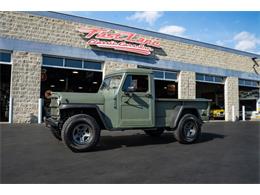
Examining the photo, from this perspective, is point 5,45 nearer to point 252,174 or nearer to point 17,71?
point 17,71

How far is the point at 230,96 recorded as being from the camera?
2450 cm

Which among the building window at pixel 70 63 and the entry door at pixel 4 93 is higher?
the building window at pixel 70 63

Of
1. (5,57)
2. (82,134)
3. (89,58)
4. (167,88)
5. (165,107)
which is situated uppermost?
(89,58)

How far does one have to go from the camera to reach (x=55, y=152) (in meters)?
6.73

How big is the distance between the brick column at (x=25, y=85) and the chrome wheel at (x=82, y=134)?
28.3ft

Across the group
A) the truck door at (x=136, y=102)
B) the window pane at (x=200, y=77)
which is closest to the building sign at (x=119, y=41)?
the window pane at (x=200, y=77)

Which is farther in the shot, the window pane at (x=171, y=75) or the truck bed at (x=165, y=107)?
the window pane at (x=171, y=75)

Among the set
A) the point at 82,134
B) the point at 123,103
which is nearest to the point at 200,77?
the point at 123,103

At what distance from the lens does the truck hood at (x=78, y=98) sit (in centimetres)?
689

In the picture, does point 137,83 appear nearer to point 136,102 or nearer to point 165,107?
point 136,102

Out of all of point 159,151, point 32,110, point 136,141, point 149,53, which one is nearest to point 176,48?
point 149,53

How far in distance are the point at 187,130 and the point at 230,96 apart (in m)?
17.5

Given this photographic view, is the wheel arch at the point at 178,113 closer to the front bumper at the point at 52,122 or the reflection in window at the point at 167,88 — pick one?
the front bumper at the point at 52,122

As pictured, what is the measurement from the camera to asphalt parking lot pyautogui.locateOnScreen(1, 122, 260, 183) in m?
4.54
